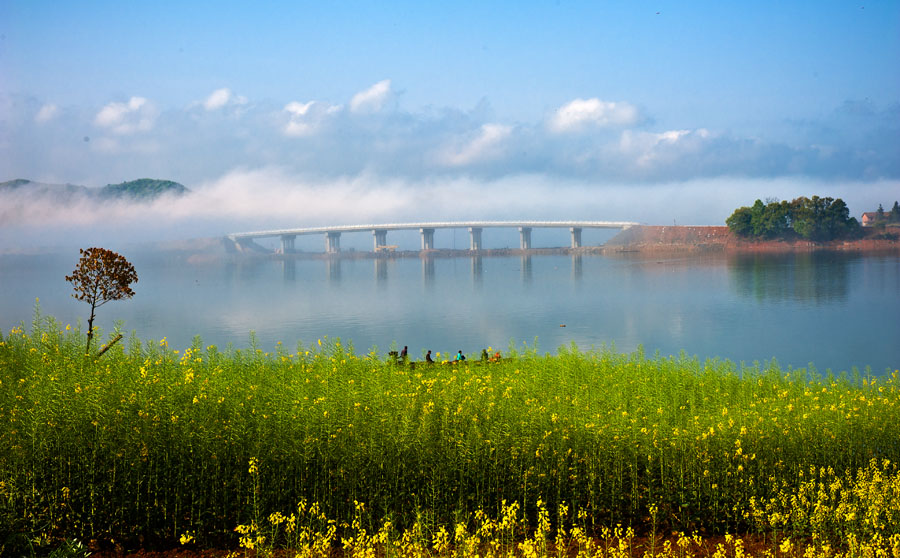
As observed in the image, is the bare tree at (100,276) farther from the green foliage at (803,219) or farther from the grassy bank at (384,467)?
the green foliage at (803,219)

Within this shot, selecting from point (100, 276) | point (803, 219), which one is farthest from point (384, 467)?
point (803, 219)

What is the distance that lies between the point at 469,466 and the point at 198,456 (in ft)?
11.5

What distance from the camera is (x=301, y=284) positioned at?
329 ft

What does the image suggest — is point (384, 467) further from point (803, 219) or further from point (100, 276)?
point (803, 219)

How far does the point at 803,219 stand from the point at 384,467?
135 meters

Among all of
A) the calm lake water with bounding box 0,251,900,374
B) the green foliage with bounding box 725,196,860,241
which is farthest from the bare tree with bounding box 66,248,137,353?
the green foliage with bounding box 725,196,860,241

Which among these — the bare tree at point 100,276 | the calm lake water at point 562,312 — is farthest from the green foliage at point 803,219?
the bare tree at point 100,276

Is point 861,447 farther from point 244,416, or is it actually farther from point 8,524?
point 8,524

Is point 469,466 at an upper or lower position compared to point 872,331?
upper

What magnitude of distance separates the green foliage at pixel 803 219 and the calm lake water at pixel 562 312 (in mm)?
26468

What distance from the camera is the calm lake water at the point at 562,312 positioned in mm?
40500

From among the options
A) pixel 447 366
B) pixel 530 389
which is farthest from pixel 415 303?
pixel 530 389

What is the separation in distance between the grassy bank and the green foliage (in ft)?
420

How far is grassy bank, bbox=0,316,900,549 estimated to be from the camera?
897cm
